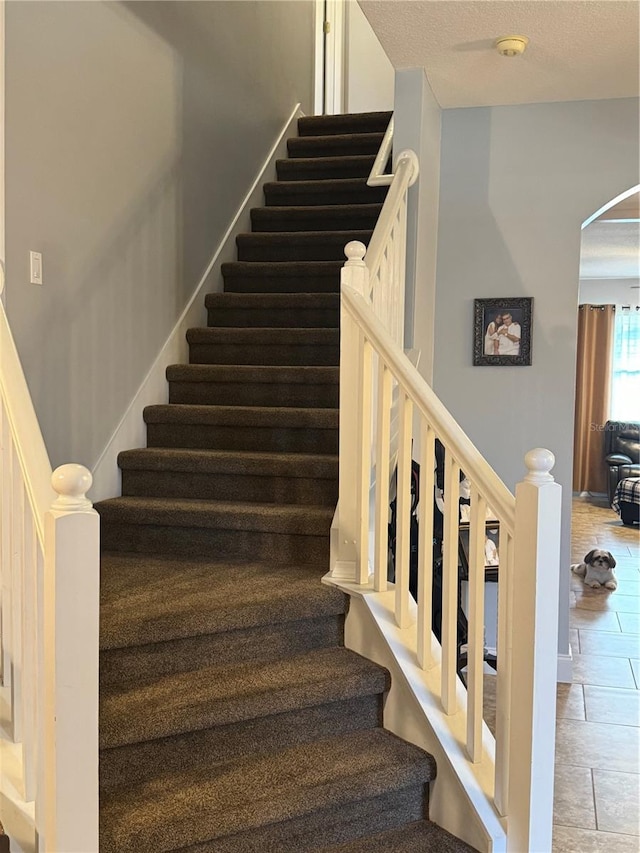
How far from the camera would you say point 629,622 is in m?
4.93

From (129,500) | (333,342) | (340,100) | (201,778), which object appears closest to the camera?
(201,778)

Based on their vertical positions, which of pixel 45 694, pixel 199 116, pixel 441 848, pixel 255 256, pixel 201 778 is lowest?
pixel 441 848

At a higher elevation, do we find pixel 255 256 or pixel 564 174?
pixel 564 174

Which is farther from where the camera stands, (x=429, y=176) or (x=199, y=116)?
(x=199, y=116)

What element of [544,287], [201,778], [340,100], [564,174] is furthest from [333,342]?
[340,100]

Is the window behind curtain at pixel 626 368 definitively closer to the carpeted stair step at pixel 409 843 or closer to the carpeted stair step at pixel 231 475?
the carpeted stair step at pixel 231 475

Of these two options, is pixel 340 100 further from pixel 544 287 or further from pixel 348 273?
pixel 348 273

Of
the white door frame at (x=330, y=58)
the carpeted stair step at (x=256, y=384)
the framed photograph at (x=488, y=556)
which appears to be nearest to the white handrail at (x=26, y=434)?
the carpeted stair step at (x=256, y=384)

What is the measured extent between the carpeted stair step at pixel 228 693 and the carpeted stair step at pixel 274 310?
6.35 feet

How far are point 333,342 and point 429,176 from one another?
3.04 feet

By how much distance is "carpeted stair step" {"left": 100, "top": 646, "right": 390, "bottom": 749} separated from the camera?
6.73ft

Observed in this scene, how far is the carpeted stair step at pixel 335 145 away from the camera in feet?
17.1

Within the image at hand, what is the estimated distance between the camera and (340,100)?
7137mm

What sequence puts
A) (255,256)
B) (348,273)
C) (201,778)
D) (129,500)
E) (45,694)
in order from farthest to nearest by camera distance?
1. (255,256)
2. (129,500)
3. (348,273)
4. (201,778)
5. (45,694)
